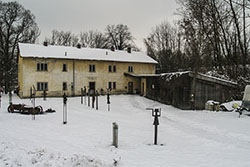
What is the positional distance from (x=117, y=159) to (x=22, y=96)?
2419cm

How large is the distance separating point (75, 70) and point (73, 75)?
2.57ft

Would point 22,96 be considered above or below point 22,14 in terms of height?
below

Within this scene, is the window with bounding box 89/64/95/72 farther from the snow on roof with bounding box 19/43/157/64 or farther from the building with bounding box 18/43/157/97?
the snow on roof with bounding box 19/43/157/64

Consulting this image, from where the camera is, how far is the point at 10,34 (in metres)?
34.6

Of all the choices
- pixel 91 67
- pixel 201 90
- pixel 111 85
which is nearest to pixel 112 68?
pixel 111 85

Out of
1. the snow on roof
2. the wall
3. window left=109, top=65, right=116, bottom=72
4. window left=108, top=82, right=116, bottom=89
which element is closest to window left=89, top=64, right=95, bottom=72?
the wall

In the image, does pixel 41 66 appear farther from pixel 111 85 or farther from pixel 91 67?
pixel 111 85

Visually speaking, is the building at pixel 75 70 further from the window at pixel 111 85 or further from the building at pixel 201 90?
the building at pixel 201 90

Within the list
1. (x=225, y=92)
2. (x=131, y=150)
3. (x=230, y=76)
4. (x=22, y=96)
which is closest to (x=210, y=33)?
(x=230, y=76)

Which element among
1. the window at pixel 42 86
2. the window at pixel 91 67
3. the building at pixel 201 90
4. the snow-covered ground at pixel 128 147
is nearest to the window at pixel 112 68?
the window at pixel 91 67

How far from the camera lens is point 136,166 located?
561cm

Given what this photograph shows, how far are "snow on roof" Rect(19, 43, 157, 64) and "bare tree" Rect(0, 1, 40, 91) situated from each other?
7.29 meters

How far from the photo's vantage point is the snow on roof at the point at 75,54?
2820 cm

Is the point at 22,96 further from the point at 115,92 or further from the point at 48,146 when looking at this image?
the point at 48,146
